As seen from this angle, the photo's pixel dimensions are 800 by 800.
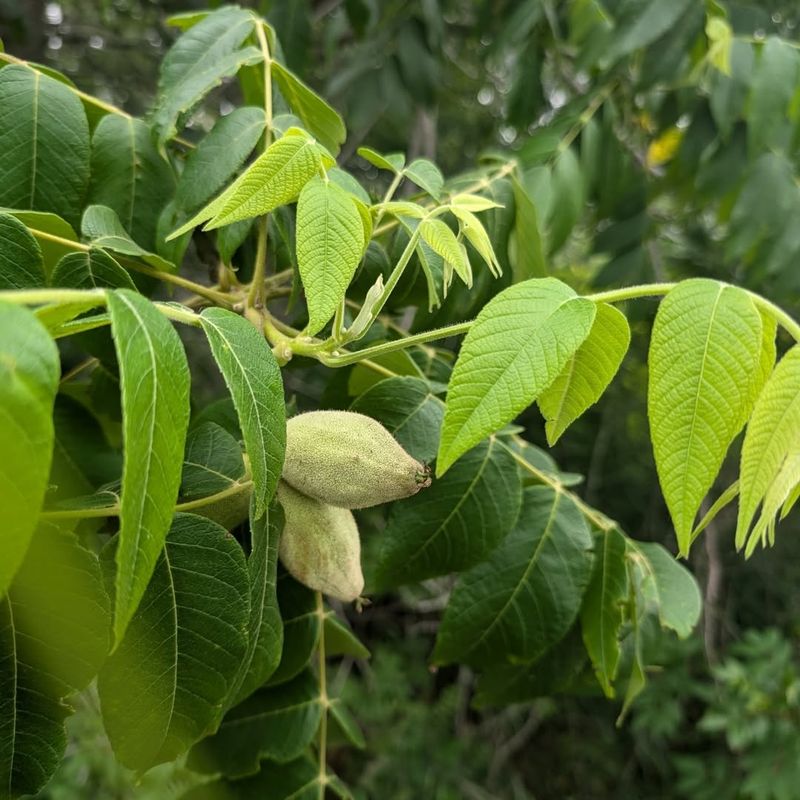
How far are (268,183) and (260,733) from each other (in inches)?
28.0

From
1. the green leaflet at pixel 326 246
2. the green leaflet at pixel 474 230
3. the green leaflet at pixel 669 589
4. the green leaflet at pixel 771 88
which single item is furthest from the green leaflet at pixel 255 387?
the green leaflet at pixel 771 88

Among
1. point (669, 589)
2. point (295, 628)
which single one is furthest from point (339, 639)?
point (669, 589)

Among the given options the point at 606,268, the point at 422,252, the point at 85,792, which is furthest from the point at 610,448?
the point at 422,252

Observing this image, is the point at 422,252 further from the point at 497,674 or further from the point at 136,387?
the point at 497,674

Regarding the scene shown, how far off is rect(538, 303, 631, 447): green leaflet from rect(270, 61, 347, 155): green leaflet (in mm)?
562

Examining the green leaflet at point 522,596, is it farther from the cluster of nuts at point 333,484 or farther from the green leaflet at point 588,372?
the green leaflet at point 588,372

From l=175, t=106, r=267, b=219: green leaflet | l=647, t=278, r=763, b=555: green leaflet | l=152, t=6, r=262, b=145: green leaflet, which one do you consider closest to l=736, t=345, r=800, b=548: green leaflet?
l=647, t=278, r=763, b=555: green leaflet

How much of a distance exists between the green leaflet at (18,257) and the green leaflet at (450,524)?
20.0 inches

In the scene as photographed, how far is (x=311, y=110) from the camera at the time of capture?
1.21 metres

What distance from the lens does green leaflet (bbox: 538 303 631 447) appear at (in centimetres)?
79

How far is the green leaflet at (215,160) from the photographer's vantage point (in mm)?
1001

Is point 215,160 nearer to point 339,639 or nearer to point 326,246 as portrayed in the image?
point 326,246

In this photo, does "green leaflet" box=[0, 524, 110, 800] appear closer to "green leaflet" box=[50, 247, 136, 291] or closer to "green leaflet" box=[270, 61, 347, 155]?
"green leaflet" box=[50, 247, 136, 291]

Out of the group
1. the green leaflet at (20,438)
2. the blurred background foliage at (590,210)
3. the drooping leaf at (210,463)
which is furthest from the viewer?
the blurred background foliage at (590,210)
